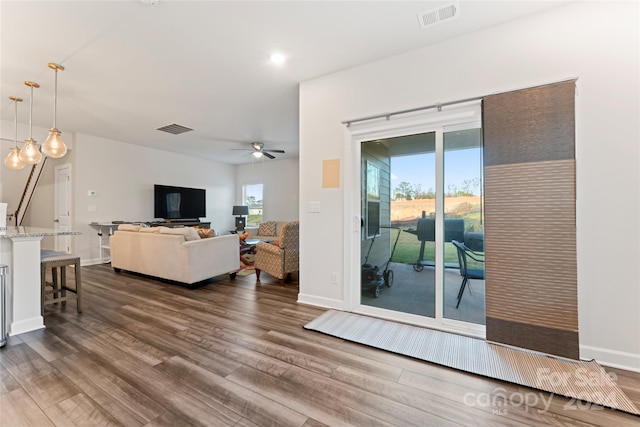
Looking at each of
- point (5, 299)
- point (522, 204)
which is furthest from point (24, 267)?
point (522, 204)

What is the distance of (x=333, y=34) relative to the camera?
2.36 meters

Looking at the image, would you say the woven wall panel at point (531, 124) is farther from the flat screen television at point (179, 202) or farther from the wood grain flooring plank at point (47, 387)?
the flat screen television at point (179, 202)

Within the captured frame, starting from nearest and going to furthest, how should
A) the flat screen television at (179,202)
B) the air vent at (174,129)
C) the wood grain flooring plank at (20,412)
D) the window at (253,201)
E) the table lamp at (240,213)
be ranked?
the wood grain flooring plank at (20,412) → the air vent at (174,129) → the flat screen television at (179,202) → the table lamp at (240,213) → the window at (253,201)

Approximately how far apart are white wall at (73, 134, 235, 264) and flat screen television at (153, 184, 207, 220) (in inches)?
8.5

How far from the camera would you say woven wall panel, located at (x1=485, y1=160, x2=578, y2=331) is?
1963 millimetres

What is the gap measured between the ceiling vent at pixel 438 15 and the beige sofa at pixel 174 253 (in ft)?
12.3

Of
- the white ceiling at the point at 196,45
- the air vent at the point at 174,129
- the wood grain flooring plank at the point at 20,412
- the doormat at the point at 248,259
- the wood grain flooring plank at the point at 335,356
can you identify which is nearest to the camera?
the wood grain flooring plank at the point at 20,412

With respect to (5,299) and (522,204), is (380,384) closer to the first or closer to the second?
(522,204)

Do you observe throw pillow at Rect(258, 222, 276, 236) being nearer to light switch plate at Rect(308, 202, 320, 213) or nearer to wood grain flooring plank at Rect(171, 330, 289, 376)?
light switch plate at Rect(308, 202, 320, 213)

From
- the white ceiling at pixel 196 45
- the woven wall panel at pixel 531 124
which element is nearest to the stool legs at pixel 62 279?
the white ceiling at pixel 196 45

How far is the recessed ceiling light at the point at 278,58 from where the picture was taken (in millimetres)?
2670

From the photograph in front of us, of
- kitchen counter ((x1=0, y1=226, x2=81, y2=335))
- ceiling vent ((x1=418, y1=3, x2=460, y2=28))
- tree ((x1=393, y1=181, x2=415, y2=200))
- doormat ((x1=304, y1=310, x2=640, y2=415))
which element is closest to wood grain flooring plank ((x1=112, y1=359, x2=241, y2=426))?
doormat ((x1=304, y1=310, x2=640, y2=415))

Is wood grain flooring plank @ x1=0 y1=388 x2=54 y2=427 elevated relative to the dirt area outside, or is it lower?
lower

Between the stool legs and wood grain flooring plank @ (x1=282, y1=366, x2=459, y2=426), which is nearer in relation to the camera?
wood grain flooring plank @ (x1=282, y1=366, x2=459, y2=426)
